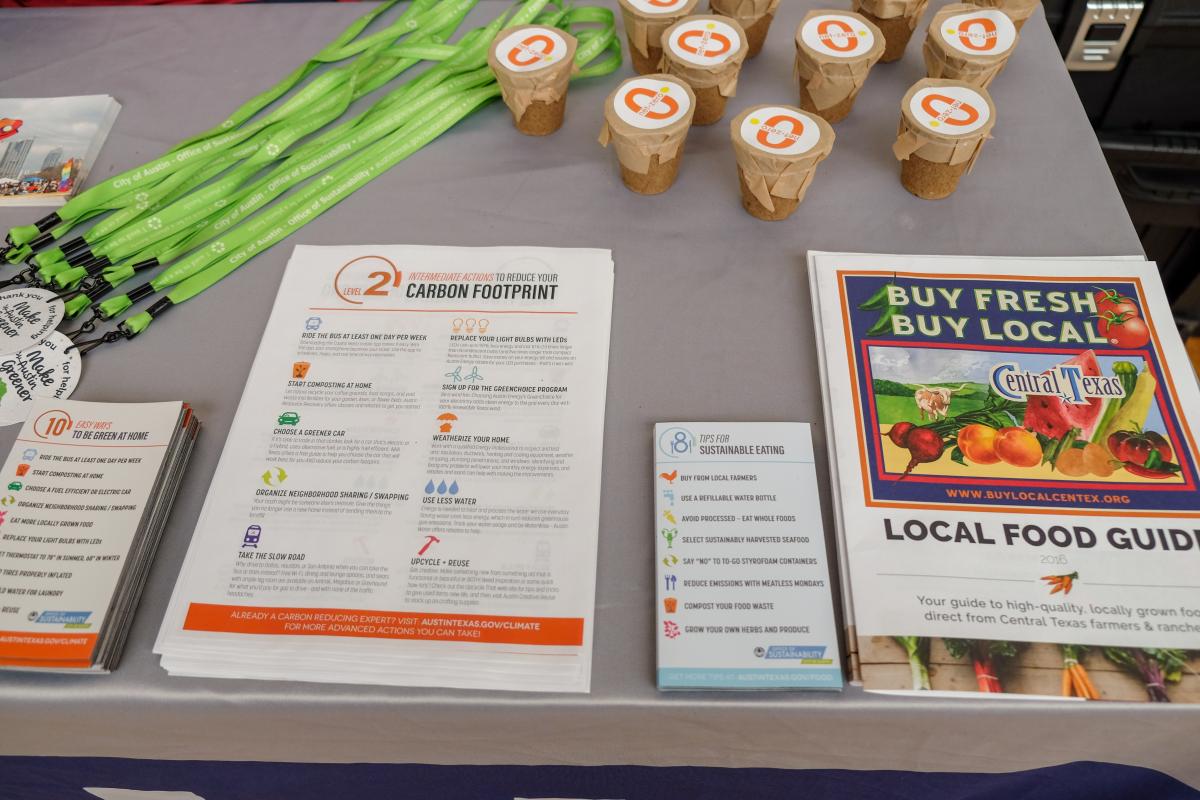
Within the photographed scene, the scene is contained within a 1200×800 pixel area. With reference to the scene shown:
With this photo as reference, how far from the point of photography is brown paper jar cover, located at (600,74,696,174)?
0.78 m

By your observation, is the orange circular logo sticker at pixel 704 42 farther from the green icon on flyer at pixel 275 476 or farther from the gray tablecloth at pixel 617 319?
the green icon on flyer at pixel 275 476

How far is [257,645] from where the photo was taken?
597 mm

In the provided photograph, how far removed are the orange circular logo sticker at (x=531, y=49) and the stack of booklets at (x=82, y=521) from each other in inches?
20.1

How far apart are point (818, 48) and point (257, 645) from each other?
2.71 feet

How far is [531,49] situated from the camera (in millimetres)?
869

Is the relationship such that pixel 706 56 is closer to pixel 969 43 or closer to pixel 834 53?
pixel 834 53

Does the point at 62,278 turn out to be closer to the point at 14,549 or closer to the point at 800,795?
the point at 14,549

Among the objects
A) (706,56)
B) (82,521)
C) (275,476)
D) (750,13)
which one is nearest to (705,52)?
(706,56)

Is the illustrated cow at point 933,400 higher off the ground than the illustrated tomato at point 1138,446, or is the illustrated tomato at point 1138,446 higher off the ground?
the illustrated tomato at point 1138,446

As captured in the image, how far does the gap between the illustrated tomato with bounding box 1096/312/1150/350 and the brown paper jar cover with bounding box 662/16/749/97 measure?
46 cm

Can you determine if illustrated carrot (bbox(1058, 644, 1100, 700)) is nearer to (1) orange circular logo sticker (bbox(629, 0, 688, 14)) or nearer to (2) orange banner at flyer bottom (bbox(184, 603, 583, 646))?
(2) orange banner at flyer bottom (bbox(184, 603, 583, 646))

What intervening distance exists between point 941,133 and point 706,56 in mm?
267

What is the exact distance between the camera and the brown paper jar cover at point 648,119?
0.78m

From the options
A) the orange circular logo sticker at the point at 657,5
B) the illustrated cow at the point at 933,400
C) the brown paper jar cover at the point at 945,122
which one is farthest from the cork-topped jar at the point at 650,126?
the illustrated cow at the point at 933,400
